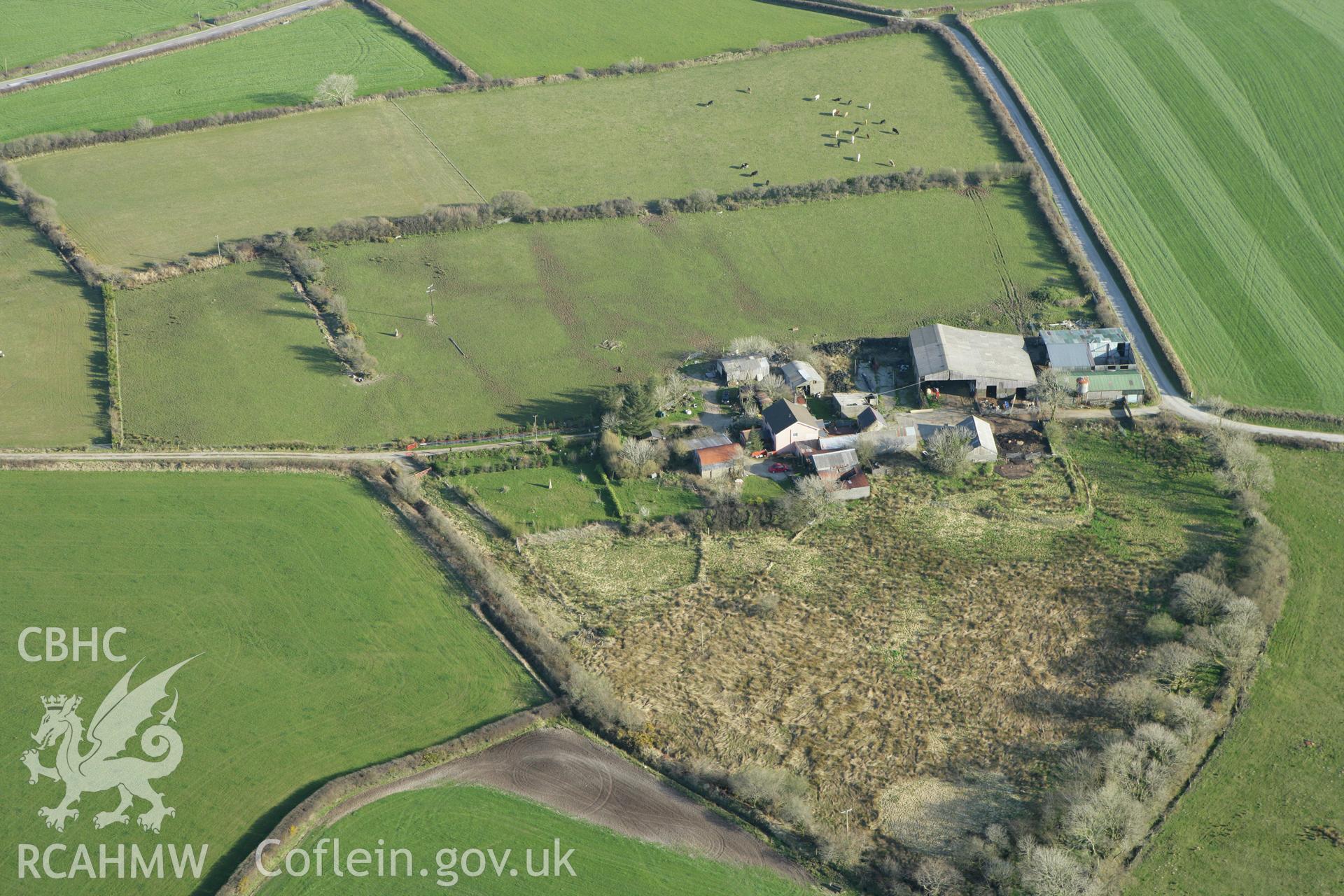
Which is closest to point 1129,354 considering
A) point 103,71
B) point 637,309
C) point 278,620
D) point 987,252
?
point 987,252

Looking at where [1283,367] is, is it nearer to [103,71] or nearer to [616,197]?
[616,197]

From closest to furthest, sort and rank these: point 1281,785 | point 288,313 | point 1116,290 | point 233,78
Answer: point 1281,785 → point 288,313 → point 1116,290 → point 233,78

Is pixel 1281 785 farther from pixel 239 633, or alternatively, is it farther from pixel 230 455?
pixel 230 455

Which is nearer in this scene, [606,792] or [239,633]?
[606,792]

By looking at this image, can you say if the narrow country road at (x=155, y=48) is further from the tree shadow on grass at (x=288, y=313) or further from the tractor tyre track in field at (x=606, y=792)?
the tractor tyre track in field at (x=606, y=792)

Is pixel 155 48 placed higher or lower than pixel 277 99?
higher

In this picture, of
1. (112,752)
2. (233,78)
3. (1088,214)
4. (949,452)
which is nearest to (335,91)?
(233,78)

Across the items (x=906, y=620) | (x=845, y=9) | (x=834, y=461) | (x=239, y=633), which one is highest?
(x=845, y=9)
